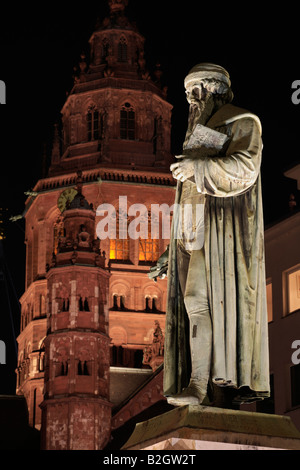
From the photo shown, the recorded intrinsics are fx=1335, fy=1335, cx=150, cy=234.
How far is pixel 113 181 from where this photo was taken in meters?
84.2

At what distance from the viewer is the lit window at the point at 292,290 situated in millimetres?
43469

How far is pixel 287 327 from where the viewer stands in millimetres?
43594

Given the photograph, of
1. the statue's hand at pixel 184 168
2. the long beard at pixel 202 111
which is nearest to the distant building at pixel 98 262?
the long beard at pixel 202 111

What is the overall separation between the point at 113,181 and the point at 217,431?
243 ft

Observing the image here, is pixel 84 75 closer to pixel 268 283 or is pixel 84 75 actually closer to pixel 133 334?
pixel 133 334

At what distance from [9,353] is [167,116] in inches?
733

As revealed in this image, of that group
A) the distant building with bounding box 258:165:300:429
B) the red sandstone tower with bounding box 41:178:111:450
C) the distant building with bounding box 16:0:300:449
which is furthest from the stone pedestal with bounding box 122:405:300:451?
the distant building with bounding box 16:0:300:449

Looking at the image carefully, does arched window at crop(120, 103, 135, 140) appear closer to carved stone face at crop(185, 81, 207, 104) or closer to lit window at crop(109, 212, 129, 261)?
lit window at crop(109, 212, 129, 261)

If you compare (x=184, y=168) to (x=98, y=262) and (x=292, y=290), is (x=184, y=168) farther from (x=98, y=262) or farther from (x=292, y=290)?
(x=98, y=262)

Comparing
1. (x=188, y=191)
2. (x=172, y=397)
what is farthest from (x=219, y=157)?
(x=172, y=397)

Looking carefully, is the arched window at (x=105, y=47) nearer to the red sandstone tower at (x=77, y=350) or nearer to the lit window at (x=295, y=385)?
the red sandstone tower at (x=77, y=350)

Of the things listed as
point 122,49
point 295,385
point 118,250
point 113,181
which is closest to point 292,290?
point 295,385

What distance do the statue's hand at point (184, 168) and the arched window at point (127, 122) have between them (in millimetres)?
76147

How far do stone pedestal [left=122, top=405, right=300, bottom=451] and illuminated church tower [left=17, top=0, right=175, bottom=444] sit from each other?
66243mm
